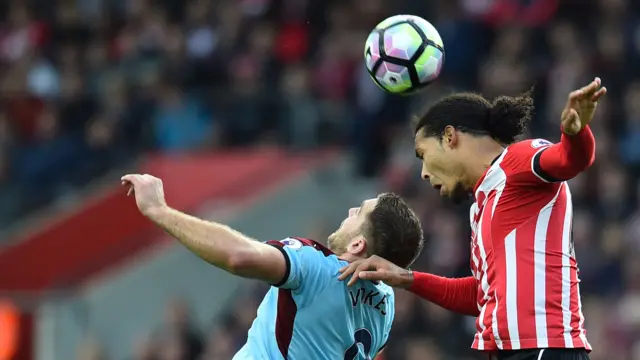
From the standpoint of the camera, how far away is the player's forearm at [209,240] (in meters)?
4.64

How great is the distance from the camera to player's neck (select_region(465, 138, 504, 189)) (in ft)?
17.3

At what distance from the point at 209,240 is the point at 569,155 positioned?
1420 millimetres

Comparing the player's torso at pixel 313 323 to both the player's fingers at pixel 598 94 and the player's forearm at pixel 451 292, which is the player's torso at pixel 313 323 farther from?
the player's fingers at pixel 598 94

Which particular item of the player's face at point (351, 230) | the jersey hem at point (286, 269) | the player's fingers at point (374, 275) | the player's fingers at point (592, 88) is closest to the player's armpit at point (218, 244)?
the jersey hem at point (286, 269)

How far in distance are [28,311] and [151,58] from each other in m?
4.76

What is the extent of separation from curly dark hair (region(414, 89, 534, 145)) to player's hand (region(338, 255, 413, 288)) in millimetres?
630

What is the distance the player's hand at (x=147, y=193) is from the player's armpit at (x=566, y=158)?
150 centimetres

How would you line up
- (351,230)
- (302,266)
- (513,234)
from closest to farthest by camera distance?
(302,266) < (513,234) < (351,230)

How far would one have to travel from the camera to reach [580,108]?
460 cm

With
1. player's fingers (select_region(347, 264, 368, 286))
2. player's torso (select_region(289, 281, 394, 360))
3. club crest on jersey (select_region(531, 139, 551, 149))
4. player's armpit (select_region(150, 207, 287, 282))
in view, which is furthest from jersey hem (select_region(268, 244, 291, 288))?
club crest on jersey (select_region(531, 139, 551, 149))

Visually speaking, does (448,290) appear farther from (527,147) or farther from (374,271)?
(527,147)

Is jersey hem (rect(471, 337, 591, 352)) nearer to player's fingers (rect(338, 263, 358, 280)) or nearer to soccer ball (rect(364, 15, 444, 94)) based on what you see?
player's fingers (rect(338, 263, 358, 280))

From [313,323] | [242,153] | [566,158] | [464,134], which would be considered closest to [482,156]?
[464,134]

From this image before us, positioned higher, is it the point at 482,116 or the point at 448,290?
the point at 482,116
